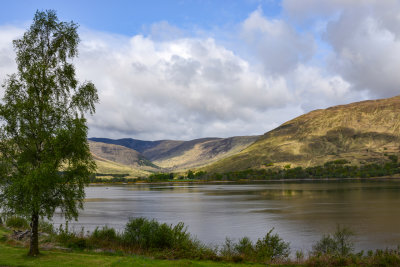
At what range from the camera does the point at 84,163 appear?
23.8 meters

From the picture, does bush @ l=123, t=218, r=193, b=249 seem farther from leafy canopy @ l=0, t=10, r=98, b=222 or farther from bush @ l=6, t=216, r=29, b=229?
bush @ l=6, t=216, r=29, b=229

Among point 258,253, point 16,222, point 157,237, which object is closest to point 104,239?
point 157,237

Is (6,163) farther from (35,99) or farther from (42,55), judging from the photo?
(42,55)

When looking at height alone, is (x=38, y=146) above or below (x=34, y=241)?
above

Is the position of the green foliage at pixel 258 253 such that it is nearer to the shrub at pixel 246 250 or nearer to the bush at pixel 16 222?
the shrub at pixel 246 250

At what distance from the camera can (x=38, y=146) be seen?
23.3m

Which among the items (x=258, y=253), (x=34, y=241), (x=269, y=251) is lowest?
(x=269, y=251)

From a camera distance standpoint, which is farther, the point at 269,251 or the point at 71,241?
the point at 71,241

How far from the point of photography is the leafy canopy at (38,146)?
22.0 metres

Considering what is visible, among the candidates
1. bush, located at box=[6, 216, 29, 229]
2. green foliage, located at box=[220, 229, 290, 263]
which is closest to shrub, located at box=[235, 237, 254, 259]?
green foliage, located at box=[220, 229, 290, 263]

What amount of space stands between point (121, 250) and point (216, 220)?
120 feet

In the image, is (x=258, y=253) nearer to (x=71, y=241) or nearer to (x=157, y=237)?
(x=157, y=237)

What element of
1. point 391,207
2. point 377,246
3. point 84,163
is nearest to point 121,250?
point 84,163

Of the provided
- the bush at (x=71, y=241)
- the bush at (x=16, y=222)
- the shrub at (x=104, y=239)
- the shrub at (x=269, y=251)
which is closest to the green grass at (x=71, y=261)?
the shrub at (x=269, y=251)
